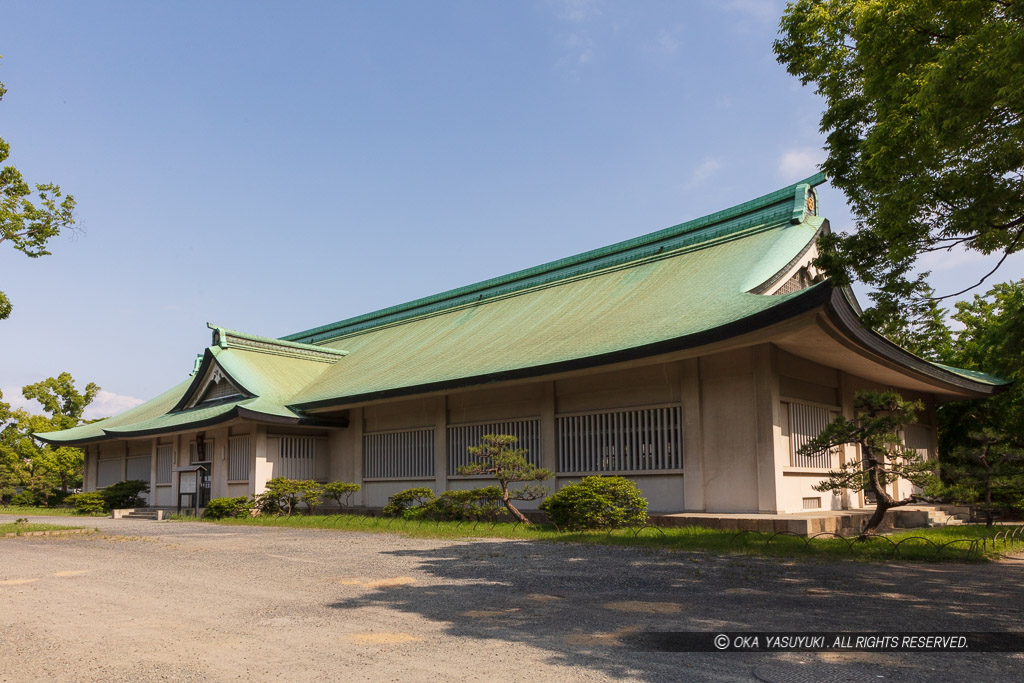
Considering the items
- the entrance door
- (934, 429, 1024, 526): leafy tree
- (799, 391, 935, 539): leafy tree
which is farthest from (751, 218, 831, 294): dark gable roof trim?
the entrance door

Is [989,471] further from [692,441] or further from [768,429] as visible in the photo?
[692,441]

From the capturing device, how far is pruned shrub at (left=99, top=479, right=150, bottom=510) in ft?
88.7

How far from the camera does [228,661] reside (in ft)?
17.8

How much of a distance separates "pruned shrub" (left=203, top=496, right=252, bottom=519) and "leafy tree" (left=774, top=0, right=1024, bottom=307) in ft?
55.8

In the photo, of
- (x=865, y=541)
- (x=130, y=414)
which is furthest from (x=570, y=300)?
(x=130, y=414)

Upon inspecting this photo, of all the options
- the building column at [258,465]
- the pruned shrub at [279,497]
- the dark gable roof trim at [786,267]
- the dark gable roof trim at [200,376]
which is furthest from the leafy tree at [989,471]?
the dark gable roof trim at [200,376]

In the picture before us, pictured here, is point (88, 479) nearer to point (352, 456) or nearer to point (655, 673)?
point (352, 456)

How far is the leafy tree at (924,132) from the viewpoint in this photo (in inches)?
288

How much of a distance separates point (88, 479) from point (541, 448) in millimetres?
23540

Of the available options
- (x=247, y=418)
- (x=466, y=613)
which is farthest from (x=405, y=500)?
(x=466, y=613)

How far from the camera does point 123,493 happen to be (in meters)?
27.2

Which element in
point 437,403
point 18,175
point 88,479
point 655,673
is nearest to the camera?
point 655,673

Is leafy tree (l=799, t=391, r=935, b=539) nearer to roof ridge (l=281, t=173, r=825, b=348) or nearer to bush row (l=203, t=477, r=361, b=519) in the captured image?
roof ridge (l=281, t=173, r=825, b=348)

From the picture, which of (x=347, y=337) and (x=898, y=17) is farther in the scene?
(x=347, y=337)
